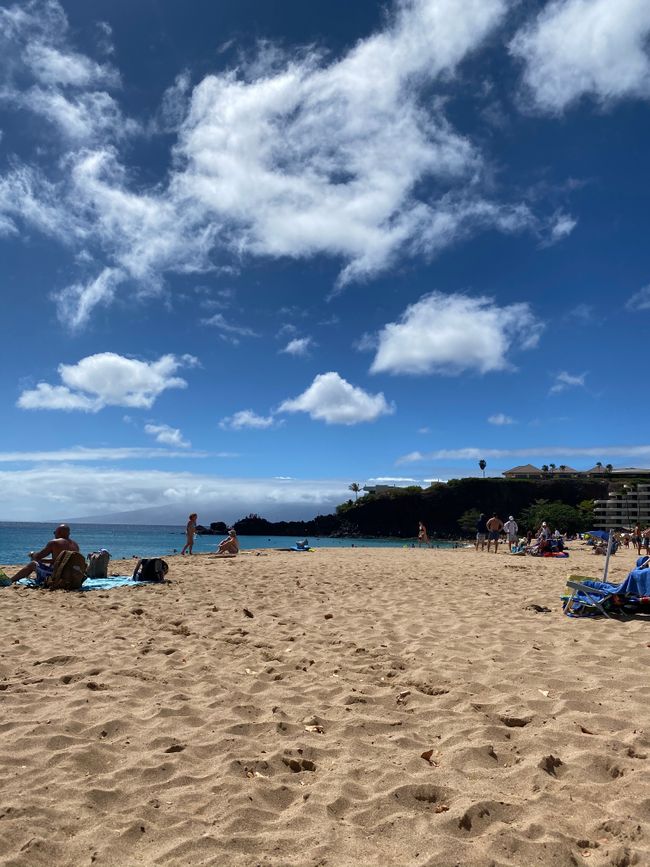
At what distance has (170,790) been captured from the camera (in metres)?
3.20

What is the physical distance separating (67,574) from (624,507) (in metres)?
105

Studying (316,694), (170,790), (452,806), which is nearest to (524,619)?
(316,694)

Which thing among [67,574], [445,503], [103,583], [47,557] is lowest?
[103,583]

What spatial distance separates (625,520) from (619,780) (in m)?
105

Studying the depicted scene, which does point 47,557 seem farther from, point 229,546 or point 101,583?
point 229,546

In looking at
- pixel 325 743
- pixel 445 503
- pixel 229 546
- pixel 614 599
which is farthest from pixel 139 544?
pixel 325 743

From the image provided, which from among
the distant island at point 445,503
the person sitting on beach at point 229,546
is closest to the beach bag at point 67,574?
the person sitting on beach at point 229,546

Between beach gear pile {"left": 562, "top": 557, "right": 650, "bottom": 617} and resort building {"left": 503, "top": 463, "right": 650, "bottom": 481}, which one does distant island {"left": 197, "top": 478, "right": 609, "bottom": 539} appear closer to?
resort building {"left": 503, "top": 463, "right": 650, "bottom": 481}

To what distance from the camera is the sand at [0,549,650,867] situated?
9.01 feet

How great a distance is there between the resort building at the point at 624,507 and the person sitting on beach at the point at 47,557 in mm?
96178

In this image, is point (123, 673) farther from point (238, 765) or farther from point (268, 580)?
point (268, 580)

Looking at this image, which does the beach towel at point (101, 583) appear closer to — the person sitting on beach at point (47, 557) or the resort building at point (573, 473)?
the person sitting on beach at point (47, 557)

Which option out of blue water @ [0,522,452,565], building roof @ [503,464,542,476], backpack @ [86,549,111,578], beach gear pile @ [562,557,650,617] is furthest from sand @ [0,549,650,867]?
building roof @ [503,464,542,476]

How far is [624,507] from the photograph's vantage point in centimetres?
9869
